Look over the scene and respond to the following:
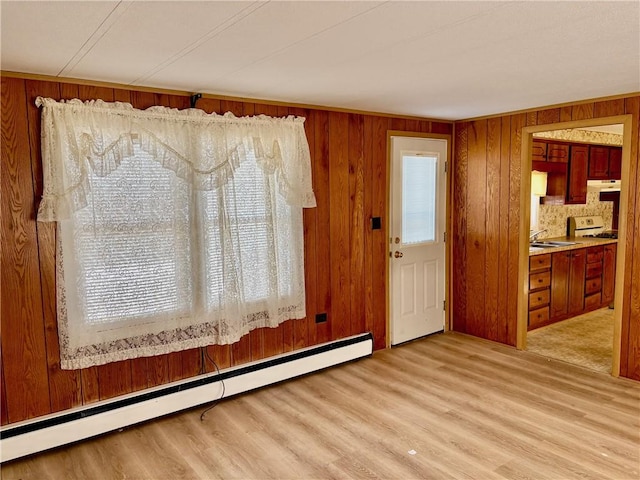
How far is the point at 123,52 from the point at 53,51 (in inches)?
12.7

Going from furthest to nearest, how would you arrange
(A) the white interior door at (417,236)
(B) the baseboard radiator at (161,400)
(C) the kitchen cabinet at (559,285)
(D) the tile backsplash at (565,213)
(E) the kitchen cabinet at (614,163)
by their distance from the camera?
(E) the kitchen cabinet at (614,163) < (D) the tile backsplash at (565,213) < (C) the kitchen cabinet at (559,285) < (A) the white interior door at (417,236) < (B) the baseboard radiator at (161,400)

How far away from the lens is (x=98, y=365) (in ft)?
9.96

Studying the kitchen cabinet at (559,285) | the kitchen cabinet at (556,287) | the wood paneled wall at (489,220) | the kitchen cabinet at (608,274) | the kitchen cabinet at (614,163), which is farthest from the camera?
the kitchen cabinet at (614,163)

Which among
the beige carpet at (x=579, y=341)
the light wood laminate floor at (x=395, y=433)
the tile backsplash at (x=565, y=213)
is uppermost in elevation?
the tile backsplash at (x=565, y=213)

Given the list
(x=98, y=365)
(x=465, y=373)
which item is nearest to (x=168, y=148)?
(x=98, y=365)

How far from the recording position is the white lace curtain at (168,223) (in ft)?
9.29

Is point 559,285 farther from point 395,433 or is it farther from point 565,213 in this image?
point 395,433

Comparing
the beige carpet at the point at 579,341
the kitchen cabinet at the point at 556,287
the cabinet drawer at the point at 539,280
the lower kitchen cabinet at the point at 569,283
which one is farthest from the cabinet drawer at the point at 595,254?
the cabinet drawer at the point at 539,280

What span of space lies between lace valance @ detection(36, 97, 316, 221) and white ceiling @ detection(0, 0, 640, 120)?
8.2 inches

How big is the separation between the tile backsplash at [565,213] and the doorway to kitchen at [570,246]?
0.04 ft

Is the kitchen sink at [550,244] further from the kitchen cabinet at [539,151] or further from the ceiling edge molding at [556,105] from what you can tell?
the ceiling edge molding at [556,105]

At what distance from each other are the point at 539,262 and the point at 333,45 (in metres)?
3.70


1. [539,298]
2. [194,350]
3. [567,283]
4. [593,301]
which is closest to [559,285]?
[567,283]

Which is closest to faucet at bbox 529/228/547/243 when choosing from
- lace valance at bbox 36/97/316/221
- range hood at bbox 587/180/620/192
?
range hood at bbox 587/180/620/192
